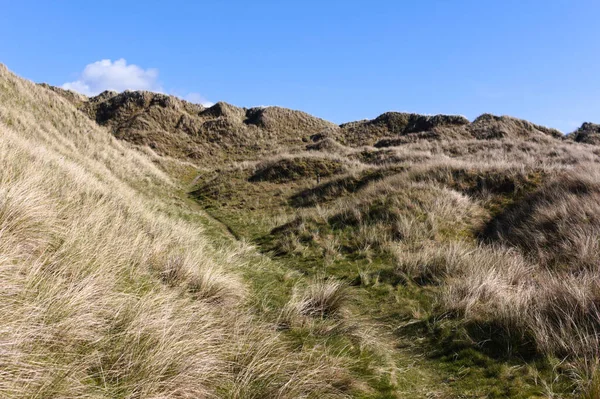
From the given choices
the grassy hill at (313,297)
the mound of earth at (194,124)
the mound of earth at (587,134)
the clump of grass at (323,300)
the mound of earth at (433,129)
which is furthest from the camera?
the mound of earth at (194,124)

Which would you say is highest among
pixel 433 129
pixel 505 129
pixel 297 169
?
pixel 505 129

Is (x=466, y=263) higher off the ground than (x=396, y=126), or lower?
lower

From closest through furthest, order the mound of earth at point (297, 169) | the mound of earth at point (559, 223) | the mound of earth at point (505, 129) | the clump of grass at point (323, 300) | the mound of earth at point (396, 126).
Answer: the clump of grass at point (323, 300)
the mound of earth at point (559, 223)
the mound of earth at point (297, 169)
the mound of earth at point (505, 129)
the mound of earth at point (396, 126)

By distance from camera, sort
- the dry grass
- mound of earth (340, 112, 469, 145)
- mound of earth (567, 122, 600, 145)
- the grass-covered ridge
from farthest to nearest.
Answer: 1. mound of earth (340, 112, 469, 145)
2. mound of earth (567, 122, 600, 145)
3. the grass-covered ridge
4. the dry grass

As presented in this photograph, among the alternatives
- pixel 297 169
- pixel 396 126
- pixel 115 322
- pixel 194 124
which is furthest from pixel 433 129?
pixel 115 322

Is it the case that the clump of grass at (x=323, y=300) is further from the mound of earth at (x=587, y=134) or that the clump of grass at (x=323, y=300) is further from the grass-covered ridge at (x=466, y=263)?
the mound of earth at (x=587, y=134)

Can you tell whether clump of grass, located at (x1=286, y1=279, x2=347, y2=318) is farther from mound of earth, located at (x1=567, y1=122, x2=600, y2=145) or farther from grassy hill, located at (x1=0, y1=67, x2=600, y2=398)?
mound of earth, located at (x1=567, y1=122, x2=600, y2=145)

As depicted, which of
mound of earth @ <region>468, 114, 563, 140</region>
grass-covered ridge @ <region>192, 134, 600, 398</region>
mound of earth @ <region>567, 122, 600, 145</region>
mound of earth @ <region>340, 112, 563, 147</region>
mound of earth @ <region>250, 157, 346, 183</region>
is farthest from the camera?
mound of earth @ <region>468, 114, 563, 140</region>

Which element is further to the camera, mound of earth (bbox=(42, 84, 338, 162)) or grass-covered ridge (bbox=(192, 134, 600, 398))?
mound of earth (bbox=(42, 84, 338, 162))

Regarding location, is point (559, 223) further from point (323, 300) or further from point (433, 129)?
point (433, 129)

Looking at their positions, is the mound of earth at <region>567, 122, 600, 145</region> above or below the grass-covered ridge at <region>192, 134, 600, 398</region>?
above

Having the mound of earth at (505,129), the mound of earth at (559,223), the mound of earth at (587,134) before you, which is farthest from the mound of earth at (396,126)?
the mound of earth at (559,223)

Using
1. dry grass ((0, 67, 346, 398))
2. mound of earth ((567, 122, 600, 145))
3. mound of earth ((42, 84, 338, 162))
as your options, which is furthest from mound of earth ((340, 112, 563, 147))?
dry grass ((0, 67, 346, 398))

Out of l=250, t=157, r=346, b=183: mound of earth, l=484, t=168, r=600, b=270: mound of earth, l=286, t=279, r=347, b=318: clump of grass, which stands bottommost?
l=286, t=279, r=347, b=318: clump of grass
